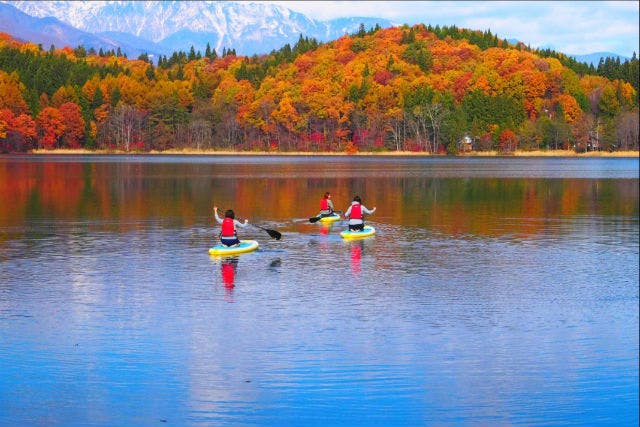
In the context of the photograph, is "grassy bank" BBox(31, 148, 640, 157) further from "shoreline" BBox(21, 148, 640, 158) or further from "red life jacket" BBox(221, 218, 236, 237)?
"red life jacket" BBox(221, 218, 236, 237)

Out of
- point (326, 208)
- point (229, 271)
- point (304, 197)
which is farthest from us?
point (304, 197)

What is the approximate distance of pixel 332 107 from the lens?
144 m

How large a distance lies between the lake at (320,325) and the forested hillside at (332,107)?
104m

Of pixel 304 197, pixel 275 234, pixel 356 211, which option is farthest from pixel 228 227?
pixel 304 197

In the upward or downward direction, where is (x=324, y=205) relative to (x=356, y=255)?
upward

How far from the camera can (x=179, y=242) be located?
94.7 ft

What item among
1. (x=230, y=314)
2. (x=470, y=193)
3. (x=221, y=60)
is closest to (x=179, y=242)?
(x=230, y=314)

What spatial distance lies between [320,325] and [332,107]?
12948 cm

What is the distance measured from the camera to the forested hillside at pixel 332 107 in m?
134

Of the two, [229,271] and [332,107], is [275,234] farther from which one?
[332,107]

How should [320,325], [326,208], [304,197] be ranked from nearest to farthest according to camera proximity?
[320,325]
[326,208]
[304,197]

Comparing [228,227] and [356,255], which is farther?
[356,255]

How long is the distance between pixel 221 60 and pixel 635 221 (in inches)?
6280

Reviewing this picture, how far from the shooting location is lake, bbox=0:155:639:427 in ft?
39.6
